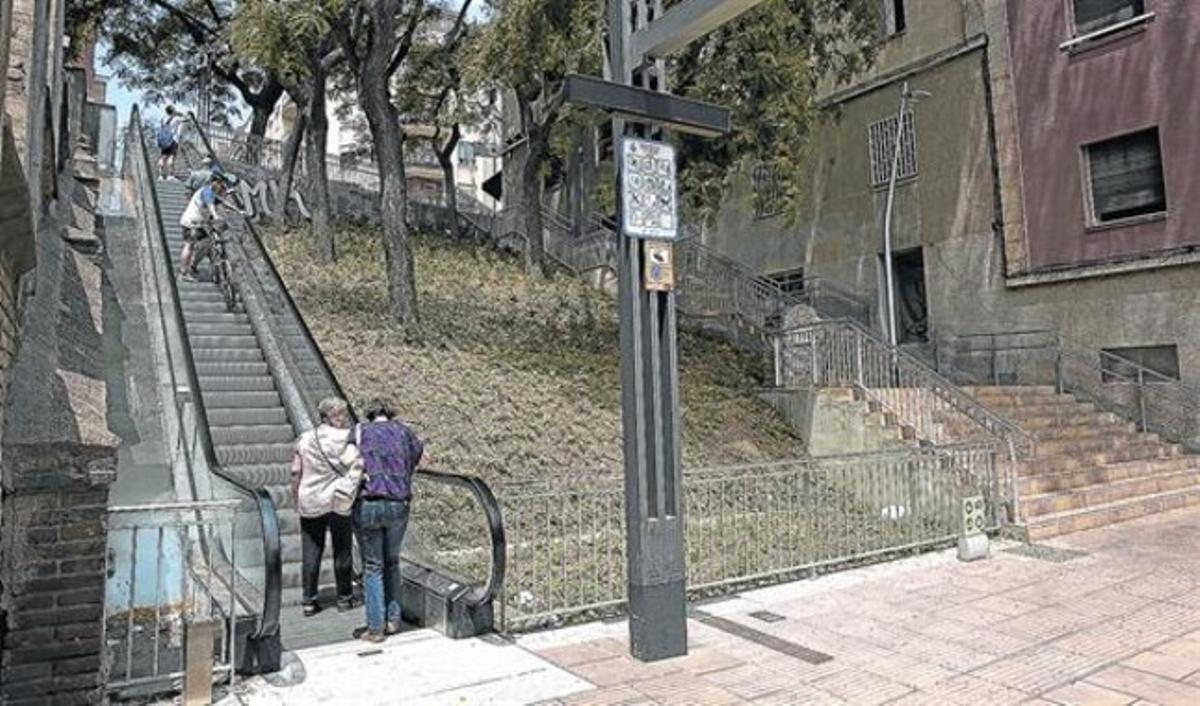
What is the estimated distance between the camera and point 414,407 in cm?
1043

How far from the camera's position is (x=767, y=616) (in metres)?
6.38

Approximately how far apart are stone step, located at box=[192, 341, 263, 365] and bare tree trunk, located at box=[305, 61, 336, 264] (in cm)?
713

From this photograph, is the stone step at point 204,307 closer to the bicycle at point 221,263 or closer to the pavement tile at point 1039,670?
the bicycle at point 221,263

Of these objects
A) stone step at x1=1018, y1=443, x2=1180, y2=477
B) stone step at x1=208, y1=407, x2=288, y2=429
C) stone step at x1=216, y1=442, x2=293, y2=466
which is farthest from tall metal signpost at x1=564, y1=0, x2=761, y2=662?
stone step at x1=1018, y1=443, x2=1180, y2=477

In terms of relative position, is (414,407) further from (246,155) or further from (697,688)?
(246,155)

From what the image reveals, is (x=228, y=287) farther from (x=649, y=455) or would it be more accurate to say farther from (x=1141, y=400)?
(x=1141, y=400)

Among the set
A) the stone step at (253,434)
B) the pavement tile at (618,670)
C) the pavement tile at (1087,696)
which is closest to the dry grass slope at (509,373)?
the stone step at (253,434)

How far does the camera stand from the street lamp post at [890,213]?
17.0 m

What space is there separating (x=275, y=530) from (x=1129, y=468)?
11.1m

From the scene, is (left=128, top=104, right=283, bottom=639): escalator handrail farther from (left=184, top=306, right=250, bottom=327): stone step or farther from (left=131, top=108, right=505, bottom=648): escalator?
(left=184, top=306, right=250, bottom=327): stone step

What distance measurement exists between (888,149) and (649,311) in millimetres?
15233

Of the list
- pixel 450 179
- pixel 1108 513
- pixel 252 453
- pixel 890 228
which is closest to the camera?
pixel 252 453

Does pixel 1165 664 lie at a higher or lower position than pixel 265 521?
lower

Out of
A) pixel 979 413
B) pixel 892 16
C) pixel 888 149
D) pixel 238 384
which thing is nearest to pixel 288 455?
pixel 238 384
